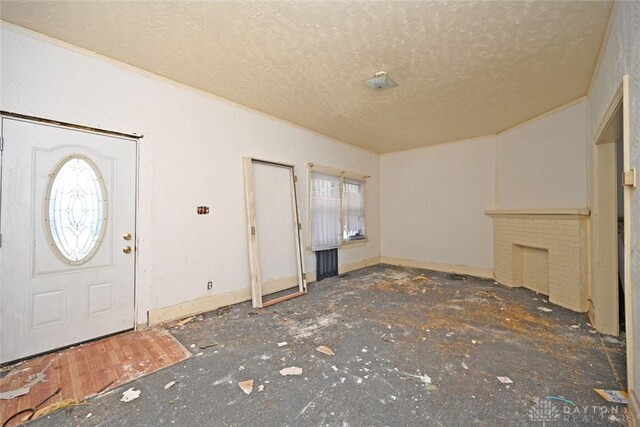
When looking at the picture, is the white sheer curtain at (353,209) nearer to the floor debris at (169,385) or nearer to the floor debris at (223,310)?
the floor debris at (223,310)

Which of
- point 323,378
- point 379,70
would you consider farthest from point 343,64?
point 323,378

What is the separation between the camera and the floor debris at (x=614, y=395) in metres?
1.80

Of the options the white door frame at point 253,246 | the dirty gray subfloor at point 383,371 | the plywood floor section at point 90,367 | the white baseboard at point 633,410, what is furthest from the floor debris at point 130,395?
the white baseboard at point 633,410

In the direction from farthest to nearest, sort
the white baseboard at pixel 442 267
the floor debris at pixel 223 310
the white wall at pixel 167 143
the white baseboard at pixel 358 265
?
1. the white baseboard at pixel 358 265
2. the white baseboard at pixel 442 267
3. the floor debris at pixel 223 310
4. the white wall at pixel 167 143

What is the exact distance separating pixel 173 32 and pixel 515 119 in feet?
16.5

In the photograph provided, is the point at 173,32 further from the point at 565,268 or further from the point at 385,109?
the point at 565,268

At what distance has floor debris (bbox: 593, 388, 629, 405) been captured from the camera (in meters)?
1.80

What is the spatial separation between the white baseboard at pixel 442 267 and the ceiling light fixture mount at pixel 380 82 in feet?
13.7

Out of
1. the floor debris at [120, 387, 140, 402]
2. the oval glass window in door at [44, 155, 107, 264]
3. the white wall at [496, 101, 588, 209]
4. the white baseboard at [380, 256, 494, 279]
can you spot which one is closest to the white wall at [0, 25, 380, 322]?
the oval glass window in door at [44, 155, 107, 264]

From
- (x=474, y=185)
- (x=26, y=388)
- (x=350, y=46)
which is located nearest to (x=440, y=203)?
(x=474, y=185)

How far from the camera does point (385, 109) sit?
4.04m

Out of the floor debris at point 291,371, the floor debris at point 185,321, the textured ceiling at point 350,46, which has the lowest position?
the floor debris at point 291,371

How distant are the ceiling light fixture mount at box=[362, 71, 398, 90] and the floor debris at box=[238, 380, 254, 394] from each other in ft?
10.8

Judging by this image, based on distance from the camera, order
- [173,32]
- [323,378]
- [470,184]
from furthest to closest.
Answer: [470,184]
[173,32]
[323,378]
